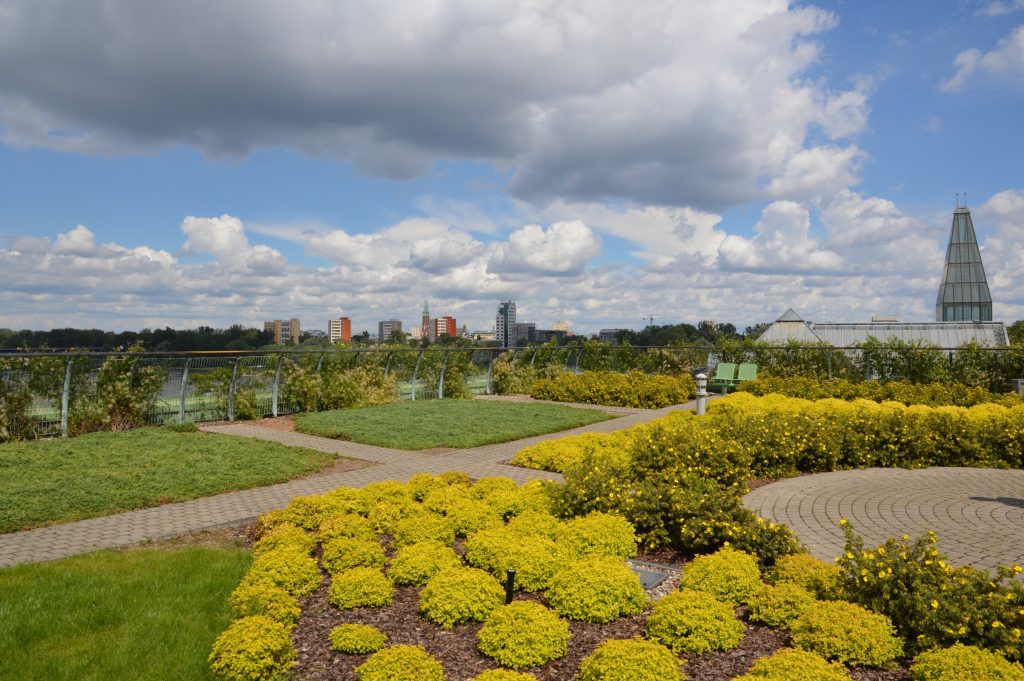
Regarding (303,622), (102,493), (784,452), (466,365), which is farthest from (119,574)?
(466,365)

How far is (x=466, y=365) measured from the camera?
20766 millimetres

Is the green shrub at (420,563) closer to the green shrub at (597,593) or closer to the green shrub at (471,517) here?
the green shrub at (471,517)

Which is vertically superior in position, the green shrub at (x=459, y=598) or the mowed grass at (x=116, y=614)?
the green shrub at (x=459, y=598)

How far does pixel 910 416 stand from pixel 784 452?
8.23 ft

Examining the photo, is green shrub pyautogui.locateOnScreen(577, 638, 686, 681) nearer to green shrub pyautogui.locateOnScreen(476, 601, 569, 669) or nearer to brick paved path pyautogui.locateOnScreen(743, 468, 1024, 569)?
green shrub pyautogui.locateOnScreen(476, 601, 569, 669)

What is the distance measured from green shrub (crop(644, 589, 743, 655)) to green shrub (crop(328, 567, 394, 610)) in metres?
1.77

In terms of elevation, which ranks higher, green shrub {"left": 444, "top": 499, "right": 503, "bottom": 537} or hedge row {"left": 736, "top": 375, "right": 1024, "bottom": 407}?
hedge row {"left": 736, "top": 375, "right": 1024, "bottom": 407}

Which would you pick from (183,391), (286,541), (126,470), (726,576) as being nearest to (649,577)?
(726,576)

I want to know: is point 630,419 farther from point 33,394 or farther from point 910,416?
point 33,394

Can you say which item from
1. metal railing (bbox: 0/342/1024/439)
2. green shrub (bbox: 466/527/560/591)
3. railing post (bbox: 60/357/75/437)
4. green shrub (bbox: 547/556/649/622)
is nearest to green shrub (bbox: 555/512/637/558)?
green shrub (bbox: 466/527/560/591)

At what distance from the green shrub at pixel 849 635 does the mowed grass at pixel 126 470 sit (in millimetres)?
6775

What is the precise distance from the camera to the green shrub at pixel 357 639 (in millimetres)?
3887

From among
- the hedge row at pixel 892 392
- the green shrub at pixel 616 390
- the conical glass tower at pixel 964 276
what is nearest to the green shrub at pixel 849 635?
the hedge row at pixel 892 392

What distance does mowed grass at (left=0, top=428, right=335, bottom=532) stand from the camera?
7.26 metres
